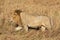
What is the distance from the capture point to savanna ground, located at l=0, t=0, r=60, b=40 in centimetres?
743

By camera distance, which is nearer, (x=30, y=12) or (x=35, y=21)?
(x=35, y=21)

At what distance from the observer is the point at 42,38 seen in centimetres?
723

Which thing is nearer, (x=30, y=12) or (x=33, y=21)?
(x=33, y=21)

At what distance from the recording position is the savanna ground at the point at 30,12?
24.4 ft

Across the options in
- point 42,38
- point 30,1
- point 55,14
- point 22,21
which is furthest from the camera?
point 30,1

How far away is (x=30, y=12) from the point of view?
33.1ft

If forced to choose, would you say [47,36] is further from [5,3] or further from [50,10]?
[5,3]

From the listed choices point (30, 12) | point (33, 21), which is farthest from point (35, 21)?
point (30, 12)

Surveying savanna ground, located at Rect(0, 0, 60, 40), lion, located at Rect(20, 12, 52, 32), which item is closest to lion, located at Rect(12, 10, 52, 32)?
lion, located at Rect(20, 12, 52, 32)

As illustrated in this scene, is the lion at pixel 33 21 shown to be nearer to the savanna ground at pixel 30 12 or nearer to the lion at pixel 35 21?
the lion at pixel 35 21

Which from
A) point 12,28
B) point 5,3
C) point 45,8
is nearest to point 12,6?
point 5,3

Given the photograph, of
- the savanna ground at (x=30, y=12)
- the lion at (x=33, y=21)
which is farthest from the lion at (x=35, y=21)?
the savanna ground at (x=30, y=12)

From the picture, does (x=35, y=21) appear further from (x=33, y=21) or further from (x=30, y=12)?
(x=30, y=12)

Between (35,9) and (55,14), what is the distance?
0.96m
